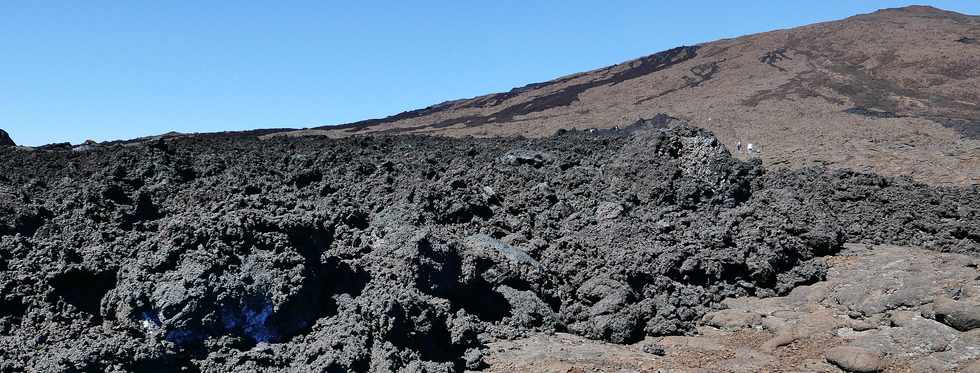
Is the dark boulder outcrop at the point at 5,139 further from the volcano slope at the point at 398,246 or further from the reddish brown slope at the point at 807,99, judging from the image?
the reddish brown slope at the point at 807,99

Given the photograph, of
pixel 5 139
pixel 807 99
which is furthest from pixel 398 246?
pixel 807 99

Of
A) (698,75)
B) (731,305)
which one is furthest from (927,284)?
(698,75)

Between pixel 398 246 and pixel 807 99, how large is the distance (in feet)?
82.5

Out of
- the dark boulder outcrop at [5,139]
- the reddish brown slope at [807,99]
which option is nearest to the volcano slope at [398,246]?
the reddish brown slope at [807,99]

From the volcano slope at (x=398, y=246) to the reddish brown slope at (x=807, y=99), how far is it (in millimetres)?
5713

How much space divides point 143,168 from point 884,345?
9.44 m

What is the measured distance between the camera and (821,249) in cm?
867

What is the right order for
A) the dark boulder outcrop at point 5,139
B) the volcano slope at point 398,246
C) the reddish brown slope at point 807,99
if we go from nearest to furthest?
the volcano slope at point 398,246 → the reddish brown slope at point 807,99 → the dark boulder outcrop at point 5,139

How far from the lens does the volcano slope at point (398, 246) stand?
20.7ft

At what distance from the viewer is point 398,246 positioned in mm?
7836

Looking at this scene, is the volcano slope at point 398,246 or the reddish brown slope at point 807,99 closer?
the volcano slope at point 398,246

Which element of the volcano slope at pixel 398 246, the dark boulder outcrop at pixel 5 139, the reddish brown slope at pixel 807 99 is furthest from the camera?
the dark boulder outcrop at pixel 5 139

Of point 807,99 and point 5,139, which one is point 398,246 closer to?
point 5,139

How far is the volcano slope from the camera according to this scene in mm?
6297
